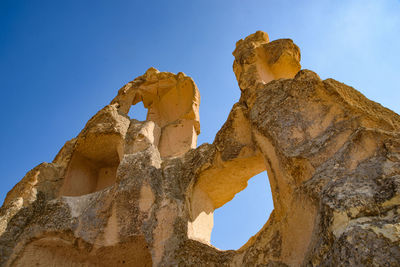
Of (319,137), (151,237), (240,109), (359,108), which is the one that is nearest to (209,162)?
(240,109)

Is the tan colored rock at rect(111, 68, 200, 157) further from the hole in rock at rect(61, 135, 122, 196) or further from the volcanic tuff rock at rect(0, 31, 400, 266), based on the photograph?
the hole in rock at rect(61, 135, 122, 196)

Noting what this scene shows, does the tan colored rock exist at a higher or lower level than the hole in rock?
higher

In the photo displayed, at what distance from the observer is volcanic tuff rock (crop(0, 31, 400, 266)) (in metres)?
2.80

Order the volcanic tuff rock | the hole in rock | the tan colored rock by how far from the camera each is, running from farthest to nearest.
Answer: the tan colored rock → the hole in rock → the volcanic tuff rock

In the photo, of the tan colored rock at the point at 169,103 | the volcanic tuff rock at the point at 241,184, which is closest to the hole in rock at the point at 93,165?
the volcanic tuff rock at the point at 241,184

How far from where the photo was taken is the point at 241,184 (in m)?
5.41

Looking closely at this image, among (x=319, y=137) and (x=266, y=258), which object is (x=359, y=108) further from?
(x=266, y=258)

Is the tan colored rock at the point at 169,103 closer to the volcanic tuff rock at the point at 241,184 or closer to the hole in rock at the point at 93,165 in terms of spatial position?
the volcanic tuff rock at the point at 241,184

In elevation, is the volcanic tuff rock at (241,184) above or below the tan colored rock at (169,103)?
below

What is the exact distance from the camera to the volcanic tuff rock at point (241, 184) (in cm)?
280

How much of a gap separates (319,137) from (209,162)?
5.73 feet

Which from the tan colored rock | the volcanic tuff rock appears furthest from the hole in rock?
the tan colored rock

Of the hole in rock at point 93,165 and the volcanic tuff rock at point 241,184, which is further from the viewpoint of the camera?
Answer: the hole in rock at point 93,165

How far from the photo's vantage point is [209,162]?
5.09m
